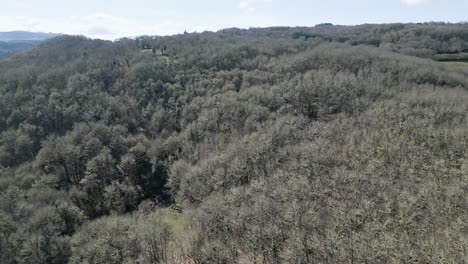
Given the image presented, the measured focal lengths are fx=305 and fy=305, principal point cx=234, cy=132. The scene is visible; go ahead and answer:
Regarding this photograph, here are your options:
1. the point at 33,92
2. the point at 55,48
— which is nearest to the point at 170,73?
the point at 33,92

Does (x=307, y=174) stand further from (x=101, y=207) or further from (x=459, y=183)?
(x=101, y=207)

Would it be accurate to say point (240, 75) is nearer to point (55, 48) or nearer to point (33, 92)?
point (33, 92)

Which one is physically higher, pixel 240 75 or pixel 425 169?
pixel 240 75

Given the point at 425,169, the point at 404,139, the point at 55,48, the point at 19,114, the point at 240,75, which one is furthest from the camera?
the point at 55,48

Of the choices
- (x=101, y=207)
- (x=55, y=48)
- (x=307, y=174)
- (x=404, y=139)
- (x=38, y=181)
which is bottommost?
(x=101, y=207)

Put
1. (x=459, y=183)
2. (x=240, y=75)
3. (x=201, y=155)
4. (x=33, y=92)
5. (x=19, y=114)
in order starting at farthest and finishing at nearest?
(x=240, y=75) → (x=33, y=92) → (x=19, y=114) → (x=201, y=155) → (x=459, y=183)

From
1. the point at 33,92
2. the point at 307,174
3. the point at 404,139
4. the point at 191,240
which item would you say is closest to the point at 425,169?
the point at 404,139

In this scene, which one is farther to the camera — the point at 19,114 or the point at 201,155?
the point at 19,114
